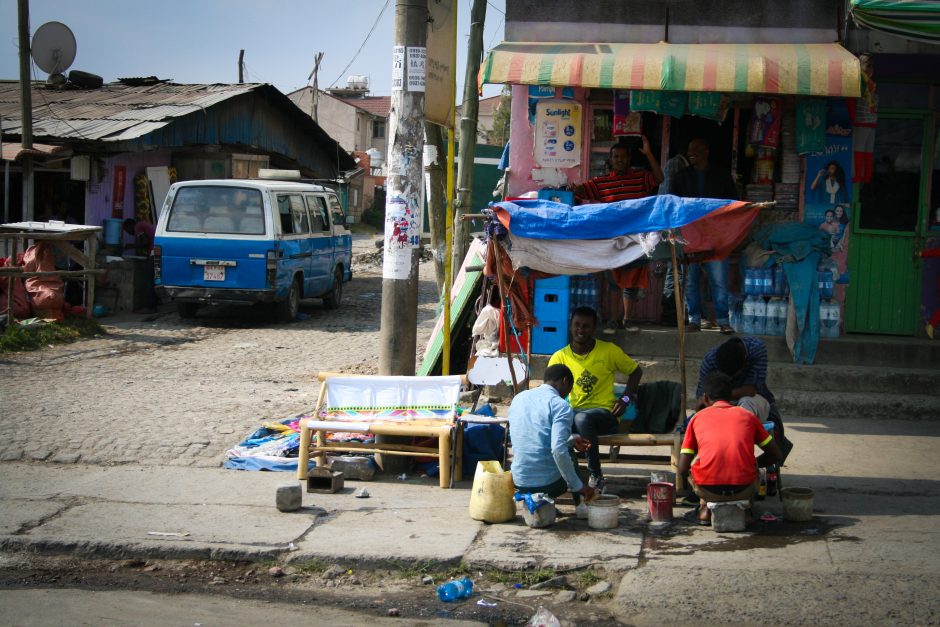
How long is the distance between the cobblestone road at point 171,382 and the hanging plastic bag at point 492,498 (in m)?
2.67

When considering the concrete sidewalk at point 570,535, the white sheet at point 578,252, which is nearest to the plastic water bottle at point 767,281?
the concrete sidewalk at point 570,535

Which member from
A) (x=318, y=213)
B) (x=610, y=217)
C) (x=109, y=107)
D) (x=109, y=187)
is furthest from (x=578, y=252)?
(x=109, y=107)

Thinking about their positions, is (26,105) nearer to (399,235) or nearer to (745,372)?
(399,235)

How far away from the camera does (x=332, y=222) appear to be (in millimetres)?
17734

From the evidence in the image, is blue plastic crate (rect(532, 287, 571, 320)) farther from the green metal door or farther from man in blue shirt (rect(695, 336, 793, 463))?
the green metal door

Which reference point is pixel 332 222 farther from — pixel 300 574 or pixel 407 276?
pixel 300 574

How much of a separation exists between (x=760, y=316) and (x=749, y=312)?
116 millimetres

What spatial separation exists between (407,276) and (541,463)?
228 cm

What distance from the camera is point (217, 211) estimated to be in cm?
1484

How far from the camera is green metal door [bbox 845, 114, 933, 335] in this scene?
10375 millimetres

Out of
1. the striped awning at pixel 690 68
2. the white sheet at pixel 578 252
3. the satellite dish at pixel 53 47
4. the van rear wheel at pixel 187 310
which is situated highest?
the satellite dish at pixel 53 47

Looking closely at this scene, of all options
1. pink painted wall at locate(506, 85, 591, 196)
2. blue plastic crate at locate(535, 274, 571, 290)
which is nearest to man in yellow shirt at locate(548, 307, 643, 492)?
blue plastic crate at locate(535, 274, 571, 290)

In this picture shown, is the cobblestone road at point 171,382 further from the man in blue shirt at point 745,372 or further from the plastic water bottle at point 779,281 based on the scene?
the plastic water bottle at point 779,281

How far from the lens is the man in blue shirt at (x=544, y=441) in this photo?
20.9 feet
